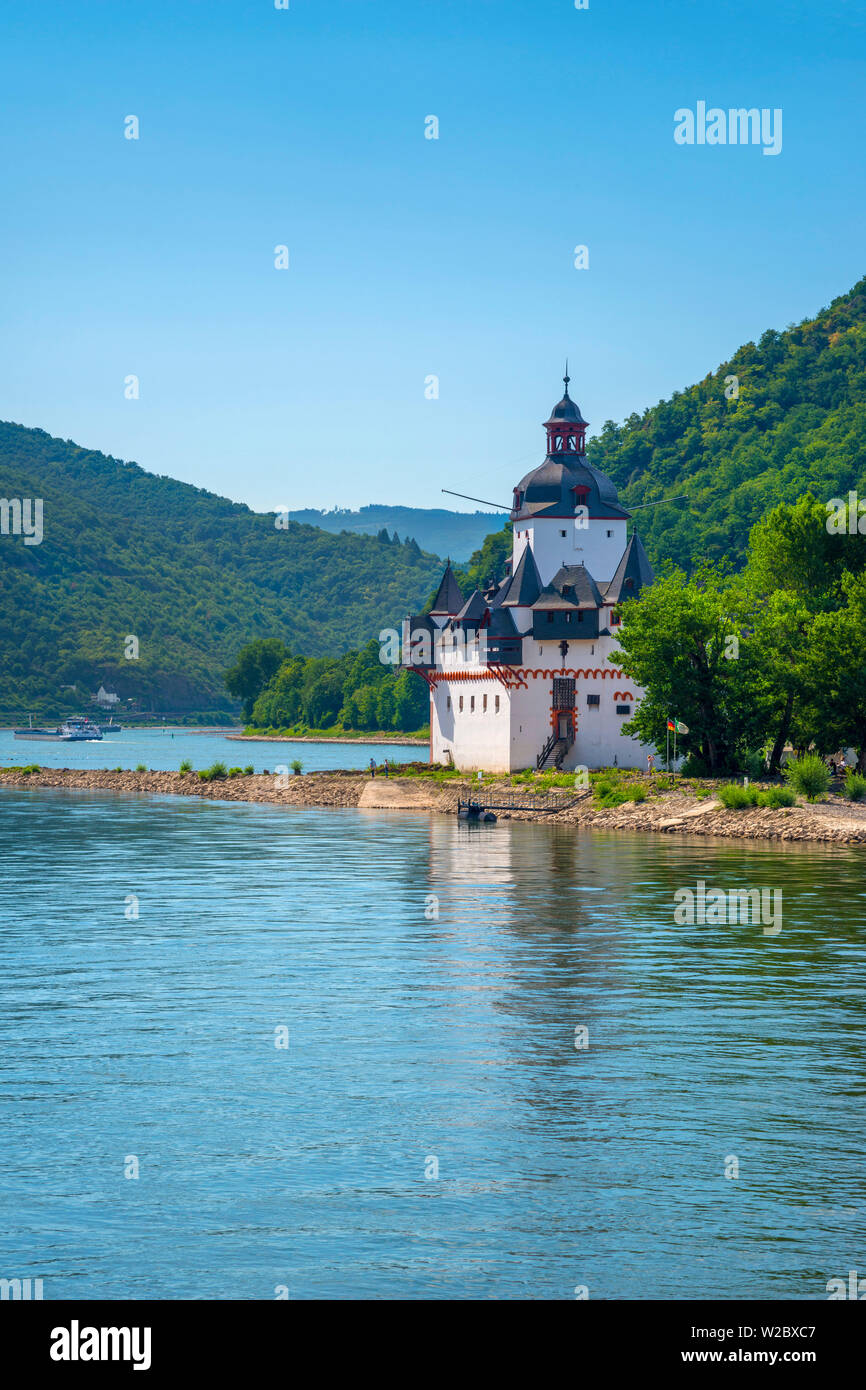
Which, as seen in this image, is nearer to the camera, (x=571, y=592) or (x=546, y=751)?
(x=546, y=751)

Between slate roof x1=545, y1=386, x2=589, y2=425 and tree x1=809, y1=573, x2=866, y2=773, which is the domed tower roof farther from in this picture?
tree x1=809, y1=573, x2=866, y2=773

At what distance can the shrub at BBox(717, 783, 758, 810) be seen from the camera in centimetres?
7031

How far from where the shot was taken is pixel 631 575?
90.4 meters

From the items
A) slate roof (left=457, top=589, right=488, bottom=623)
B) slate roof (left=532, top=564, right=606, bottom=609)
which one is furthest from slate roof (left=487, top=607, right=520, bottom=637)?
slate roof (left=457, top=589, right=488, bottom=623)

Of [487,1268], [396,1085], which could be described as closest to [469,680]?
[396,1085]

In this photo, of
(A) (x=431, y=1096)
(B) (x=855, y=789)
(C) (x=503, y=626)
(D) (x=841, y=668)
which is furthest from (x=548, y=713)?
(A) (x=431, y=1096)

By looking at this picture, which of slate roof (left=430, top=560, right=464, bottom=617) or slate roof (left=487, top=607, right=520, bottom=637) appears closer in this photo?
slate roof (left=487, top=607, right=520, bottom=637)

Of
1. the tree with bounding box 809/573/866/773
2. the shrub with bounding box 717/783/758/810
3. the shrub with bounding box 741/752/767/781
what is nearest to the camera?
the shrub with bounding box 717/783/758/810

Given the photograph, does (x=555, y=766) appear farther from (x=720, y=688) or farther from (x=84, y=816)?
(x=84, y=816)

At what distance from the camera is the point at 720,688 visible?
253 feet

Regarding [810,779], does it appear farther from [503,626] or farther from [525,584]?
[525,584]

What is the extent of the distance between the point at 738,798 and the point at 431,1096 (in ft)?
159

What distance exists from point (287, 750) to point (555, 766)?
10151cm

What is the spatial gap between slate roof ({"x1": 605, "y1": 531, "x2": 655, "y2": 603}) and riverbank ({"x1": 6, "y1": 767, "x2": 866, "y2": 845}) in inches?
494
